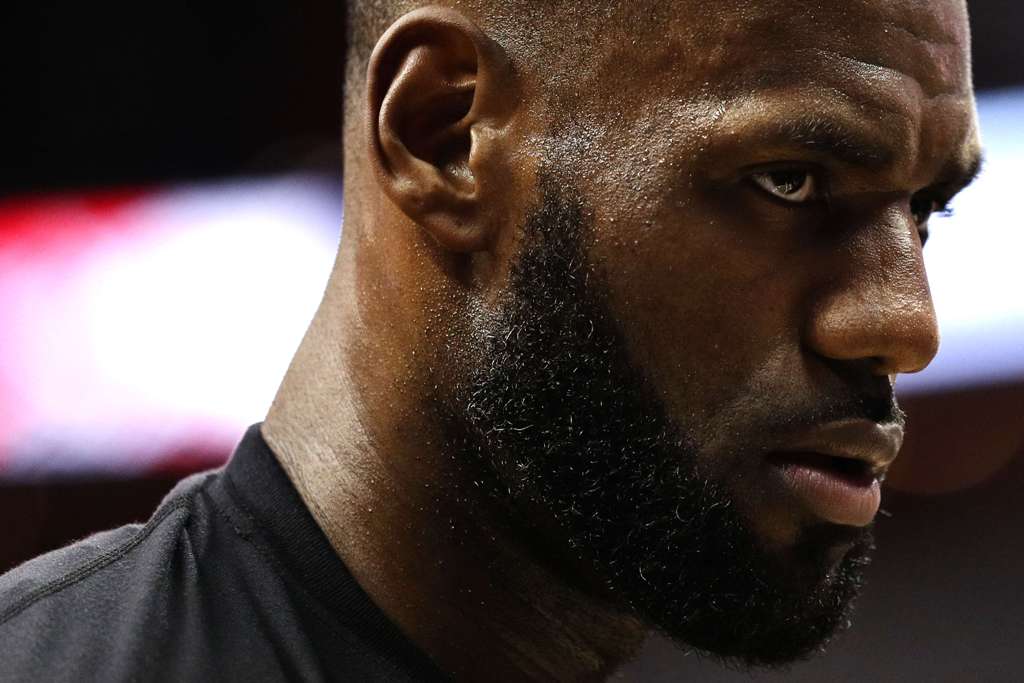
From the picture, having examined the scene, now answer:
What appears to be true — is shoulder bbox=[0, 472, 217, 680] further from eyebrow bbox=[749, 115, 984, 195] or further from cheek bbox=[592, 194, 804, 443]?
eyebrow bbox=[749, 115, 984, 195]

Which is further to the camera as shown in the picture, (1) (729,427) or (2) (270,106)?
(2) (270,106)

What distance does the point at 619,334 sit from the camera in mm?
1700

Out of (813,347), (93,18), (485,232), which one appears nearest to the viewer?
(813,347)

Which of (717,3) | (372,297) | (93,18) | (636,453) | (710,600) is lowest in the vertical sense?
(710,600)

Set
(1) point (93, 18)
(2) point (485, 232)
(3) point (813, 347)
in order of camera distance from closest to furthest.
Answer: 1. (3) point (813, 347)
2. (2) point (485, 232)
3. (1) point (93, 18)

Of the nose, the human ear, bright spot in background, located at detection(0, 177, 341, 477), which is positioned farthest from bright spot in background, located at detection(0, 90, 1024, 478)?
the nose

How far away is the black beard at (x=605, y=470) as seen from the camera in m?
1.69

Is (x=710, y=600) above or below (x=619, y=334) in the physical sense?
below

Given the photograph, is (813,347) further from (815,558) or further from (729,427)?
(815,558)

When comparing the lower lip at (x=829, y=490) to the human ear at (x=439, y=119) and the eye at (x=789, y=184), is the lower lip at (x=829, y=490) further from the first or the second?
the human ear at (x=439, y=119)

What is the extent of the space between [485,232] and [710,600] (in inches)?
22.1

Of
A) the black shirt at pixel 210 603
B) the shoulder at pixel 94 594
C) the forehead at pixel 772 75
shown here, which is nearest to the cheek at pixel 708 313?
the forehead at pixel 772 75

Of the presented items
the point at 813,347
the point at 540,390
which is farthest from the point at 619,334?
the point at 813,347

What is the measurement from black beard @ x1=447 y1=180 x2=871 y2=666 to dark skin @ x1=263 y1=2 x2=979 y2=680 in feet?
0.10
